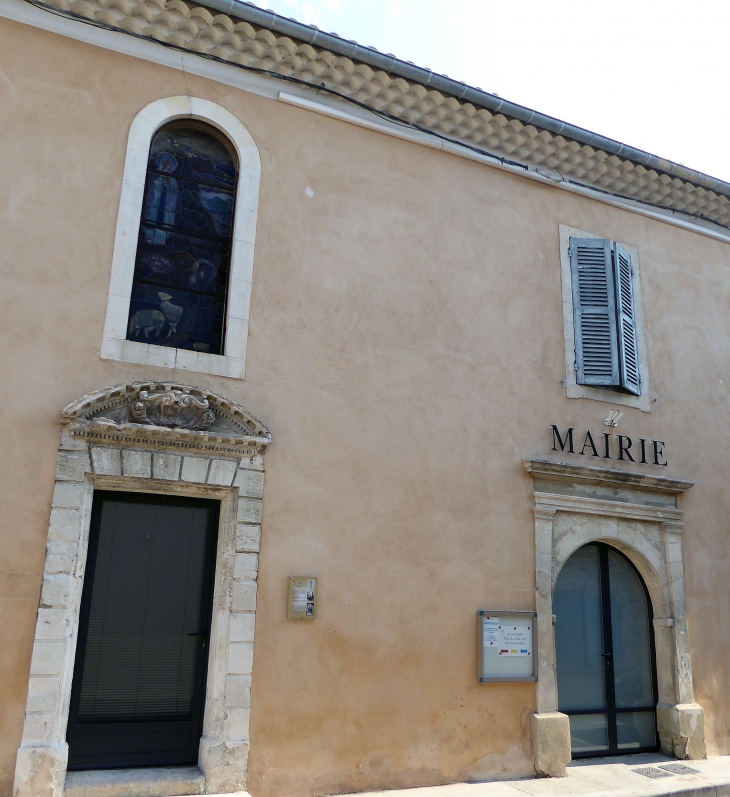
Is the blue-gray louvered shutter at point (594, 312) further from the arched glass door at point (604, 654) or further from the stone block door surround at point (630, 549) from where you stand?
the arched glass door at point (604, 654)

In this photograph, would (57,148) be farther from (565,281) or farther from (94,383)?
(565,281)

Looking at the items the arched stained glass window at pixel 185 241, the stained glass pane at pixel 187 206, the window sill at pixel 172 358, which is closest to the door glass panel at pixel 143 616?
the window sill at pixel 172 358

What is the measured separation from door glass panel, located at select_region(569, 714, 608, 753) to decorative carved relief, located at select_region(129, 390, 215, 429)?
4.16 metres

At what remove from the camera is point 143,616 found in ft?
18.0

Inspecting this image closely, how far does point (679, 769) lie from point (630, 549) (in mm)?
1877

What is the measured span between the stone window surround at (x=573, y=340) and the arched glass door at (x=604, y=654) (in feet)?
4.69

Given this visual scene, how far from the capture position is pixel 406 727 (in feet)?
19.6

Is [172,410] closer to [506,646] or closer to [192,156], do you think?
[192,156]

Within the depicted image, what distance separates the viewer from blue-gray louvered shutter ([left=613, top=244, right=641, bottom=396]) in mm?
7559

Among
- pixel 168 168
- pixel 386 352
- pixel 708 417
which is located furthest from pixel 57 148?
pixel 708 417

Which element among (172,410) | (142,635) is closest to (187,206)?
(172,410)

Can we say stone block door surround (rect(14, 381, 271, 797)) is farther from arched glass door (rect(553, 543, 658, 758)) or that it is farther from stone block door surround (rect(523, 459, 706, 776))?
arched glass door (rect(553, 543, 658, 758))

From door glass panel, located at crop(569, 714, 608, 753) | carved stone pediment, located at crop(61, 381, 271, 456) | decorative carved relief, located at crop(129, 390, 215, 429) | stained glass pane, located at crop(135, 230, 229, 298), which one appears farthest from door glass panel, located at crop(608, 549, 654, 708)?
stained glass pane, located at crop(135, 230, 229, 298)

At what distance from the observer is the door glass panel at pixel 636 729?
7035 mm
